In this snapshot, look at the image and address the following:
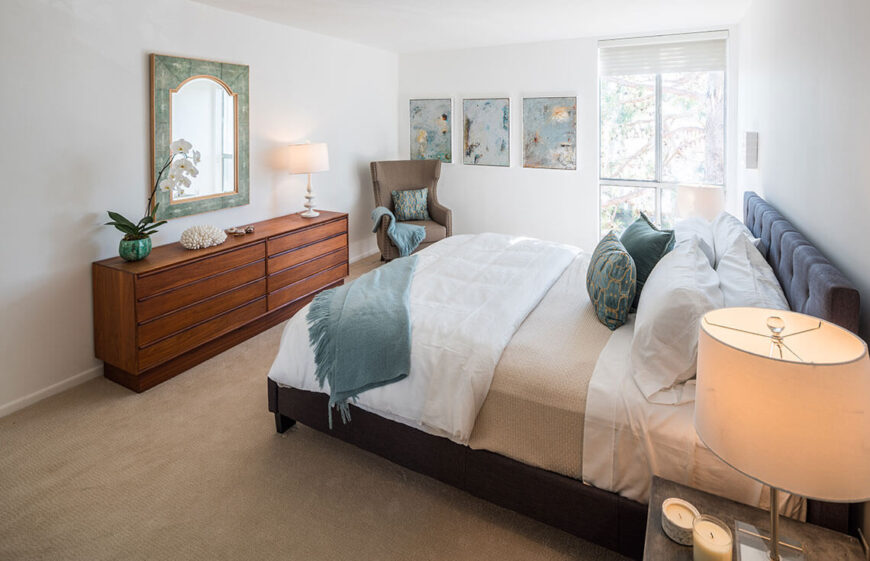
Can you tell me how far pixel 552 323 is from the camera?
2.30 metres

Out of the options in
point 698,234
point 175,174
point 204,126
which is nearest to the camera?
point 698,234

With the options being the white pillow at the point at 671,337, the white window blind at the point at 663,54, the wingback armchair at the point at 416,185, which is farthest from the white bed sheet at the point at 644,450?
the white window blind at the point at 663,54

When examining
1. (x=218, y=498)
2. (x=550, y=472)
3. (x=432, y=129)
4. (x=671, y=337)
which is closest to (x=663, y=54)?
(x=432, y=129)

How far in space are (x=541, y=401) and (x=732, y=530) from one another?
26.7 inches

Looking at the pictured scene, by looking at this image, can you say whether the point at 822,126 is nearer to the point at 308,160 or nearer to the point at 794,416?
the point at 794,416

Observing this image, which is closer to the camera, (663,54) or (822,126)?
(822,126)

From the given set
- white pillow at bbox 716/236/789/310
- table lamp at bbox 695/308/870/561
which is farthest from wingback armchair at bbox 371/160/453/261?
table lamp at bbox 695/308/870/561

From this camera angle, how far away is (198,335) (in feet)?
10.8

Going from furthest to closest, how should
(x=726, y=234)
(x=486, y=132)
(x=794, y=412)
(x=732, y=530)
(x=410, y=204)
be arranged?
(x=486, y=132), (x=410, y=204), (x=726, y=234), (x=732, y=530), (x=794, y=412)

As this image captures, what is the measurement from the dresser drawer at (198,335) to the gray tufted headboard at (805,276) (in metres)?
3.19

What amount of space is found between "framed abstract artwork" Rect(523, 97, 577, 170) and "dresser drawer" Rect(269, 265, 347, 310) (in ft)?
8.21

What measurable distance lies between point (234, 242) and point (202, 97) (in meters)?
1.10

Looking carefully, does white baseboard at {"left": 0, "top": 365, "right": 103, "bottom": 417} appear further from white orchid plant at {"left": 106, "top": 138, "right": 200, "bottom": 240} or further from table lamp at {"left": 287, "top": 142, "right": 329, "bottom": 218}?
table lamp at {"left": 287, "top": 142, "right": 329, "bottom": 218}

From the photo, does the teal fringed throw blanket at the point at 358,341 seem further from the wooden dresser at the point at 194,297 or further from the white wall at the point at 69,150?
the white wall at the point at 69,150
